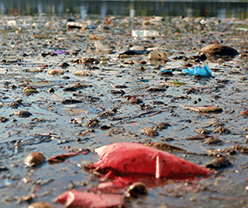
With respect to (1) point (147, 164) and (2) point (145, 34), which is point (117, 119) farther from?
(2) point (145, 34)

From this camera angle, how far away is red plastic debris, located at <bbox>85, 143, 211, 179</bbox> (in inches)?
84.9

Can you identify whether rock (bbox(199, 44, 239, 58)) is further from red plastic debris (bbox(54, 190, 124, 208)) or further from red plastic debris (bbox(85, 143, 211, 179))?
red plastic debris (bbox(54, 190, 124, 208))

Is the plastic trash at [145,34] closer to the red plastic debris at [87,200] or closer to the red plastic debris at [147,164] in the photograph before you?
the red plastic debris at [147,164]

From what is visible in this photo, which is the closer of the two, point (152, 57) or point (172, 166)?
point (172, 166)

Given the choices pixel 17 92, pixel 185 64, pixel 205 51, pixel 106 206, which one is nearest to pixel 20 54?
pixel 17 92

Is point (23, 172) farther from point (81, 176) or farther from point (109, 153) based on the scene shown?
point (109, 153)

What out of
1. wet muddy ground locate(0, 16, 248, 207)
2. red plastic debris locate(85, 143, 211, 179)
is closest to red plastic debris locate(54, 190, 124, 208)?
wet muddy ground locate(0, 16, 248, 207)

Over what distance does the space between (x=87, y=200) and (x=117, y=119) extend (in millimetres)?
1411

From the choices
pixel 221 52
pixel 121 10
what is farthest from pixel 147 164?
pixel 121 10

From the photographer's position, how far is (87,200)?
72.0 inches

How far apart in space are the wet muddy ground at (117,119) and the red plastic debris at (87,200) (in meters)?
0.08

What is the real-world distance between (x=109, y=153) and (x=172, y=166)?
0.46 metres

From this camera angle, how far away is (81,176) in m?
2.12

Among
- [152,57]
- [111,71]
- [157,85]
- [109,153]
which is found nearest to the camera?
[109,153]
